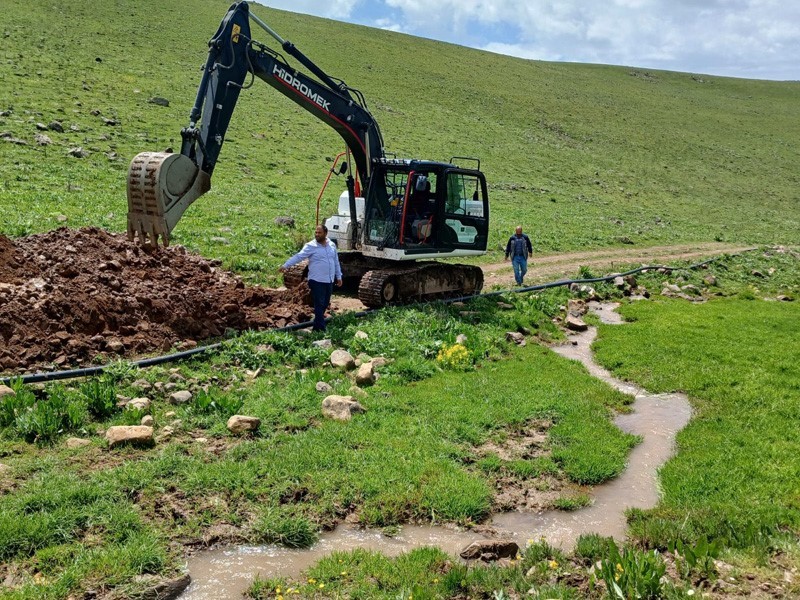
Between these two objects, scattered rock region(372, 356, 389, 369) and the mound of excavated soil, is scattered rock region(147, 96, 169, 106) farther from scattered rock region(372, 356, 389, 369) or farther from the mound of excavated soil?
scattered rock region(372, 356, 389, 369)

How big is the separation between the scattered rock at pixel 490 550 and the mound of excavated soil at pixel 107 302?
260 inches

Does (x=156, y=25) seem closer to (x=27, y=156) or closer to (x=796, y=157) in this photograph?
(x=27, y=156)

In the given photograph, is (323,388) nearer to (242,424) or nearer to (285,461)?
(242,424)

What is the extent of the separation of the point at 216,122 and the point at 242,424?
21.9 feet

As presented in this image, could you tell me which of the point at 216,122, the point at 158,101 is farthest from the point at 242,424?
A: the point at 158,101

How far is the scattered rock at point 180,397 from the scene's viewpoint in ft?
29.8

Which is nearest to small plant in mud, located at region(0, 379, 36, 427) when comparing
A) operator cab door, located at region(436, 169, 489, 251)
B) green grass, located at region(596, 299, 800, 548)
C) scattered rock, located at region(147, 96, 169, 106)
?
green grass, located at region(596, 299, 800, 548)

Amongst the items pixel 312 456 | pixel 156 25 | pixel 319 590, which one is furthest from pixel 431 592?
pixel 156 25

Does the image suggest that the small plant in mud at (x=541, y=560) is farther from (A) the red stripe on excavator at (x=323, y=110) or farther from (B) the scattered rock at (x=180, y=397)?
(A) the red stripe on excavator at (x=323, y=110)

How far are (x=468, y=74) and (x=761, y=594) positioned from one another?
78.5 m

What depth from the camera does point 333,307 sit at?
1532cm

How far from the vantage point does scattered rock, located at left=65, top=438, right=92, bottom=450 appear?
7636mm

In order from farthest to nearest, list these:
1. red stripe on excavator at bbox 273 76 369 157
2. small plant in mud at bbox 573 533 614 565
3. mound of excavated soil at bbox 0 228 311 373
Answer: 1. red stripe on excavator at bbox 273 76 369 157
2. mound of excavated soil at bbox 0 228 311 373
3. small plant in mud at bbox 573 533 614 565

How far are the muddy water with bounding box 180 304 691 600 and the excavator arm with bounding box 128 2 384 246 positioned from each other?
6625mm
